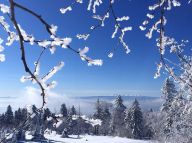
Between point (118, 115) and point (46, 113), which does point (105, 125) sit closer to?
point (118, 115)

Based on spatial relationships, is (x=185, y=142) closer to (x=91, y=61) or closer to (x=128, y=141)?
(x=91, y=61)

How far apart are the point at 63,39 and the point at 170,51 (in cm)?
371

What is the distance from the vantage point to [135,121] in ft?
210

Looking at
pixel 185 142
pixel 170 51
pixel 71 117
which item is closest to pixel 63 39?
pixel 71 117

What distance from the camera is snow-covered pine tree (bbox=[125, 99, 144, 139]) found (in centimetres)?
6438

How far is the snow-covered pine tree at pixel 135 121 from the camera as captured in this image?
64.4 m

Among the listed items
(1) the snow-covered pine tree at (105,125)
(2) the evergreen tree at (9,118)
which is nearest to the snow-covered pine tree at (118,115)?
(1) the snow-covered pine tree at (105,125)

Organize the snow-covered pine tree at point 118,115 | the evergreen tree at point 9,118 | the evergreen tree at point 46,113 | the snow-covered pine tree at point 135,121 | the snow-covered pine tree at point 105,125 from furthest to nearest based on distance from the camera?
the snow-covered pine tree at point 105,125, the evergreen tree at point 9,118, the snow-covered pine tree at point 118,115, the snow-covered pine tree at point 135,121, the evergreen tree at point 46,113

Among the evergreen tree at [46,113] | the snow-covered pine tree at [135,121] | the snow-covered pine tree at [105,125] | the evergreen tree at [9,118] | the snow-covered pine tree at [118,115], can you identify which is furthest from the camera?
the snow-covered pine tree at [105,125]

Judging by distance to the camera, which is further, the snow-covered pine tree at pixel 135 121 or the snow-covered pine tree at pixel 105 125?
the snow-covered pine tree at pixel 105 125

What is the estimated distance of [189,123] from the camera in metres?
13.0

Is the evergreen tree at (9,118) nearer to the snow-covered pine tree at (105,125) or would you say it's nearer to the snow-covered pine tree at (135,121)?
the snow-covered pine tree at (105,125)

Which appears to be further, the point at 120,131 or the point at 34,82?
the point at 120,131

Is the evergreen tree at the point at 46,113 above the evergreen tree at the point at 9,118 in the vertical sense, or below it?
below
